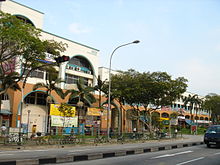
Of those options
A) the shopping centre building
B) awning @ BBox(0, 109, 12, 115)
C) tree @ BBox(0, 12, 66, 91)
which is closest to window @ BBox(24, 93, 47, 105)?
the shopping centre building

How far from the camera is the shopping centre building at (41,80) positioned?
35.2 meters

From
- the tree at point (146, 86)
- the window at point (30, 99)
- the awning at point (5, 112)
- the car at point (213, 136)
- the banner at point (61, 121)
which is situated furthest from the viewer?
the window at point (30, 99)

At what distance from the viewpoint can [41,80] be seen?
132ft

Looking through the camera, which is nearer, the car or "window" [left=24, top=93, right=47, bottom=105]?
the car

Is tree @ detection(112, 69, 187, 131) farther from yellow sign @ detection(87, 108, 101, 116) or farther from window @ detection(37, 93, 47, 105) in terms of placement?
window @ detection(37, 93, 47, 105)

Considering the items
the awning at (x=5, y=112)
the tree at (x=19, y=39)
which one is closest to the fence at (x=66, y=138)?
the tree at (x=19, y=39)

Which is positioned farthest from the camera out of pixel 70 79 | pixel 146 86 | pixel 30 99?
pixel 70 79

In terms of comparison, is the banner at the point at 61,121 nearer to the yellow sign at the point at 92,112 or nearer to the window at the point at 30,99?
the yellow sign at the point at 92,112

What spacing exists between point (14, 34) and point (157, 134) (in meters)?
25.7

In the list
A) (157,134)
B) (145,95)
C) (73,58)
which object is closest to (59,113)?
(145,95)

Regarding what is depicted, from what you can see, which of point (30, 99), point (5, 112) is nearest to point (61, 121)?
point (5, 112)

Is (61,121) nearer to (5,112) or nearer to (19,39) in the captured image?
(5,112)

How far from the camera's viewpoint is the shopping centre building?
35188 millimetres

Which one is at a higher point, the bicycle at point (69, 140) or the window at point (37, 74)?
the window at point (37, 74)
